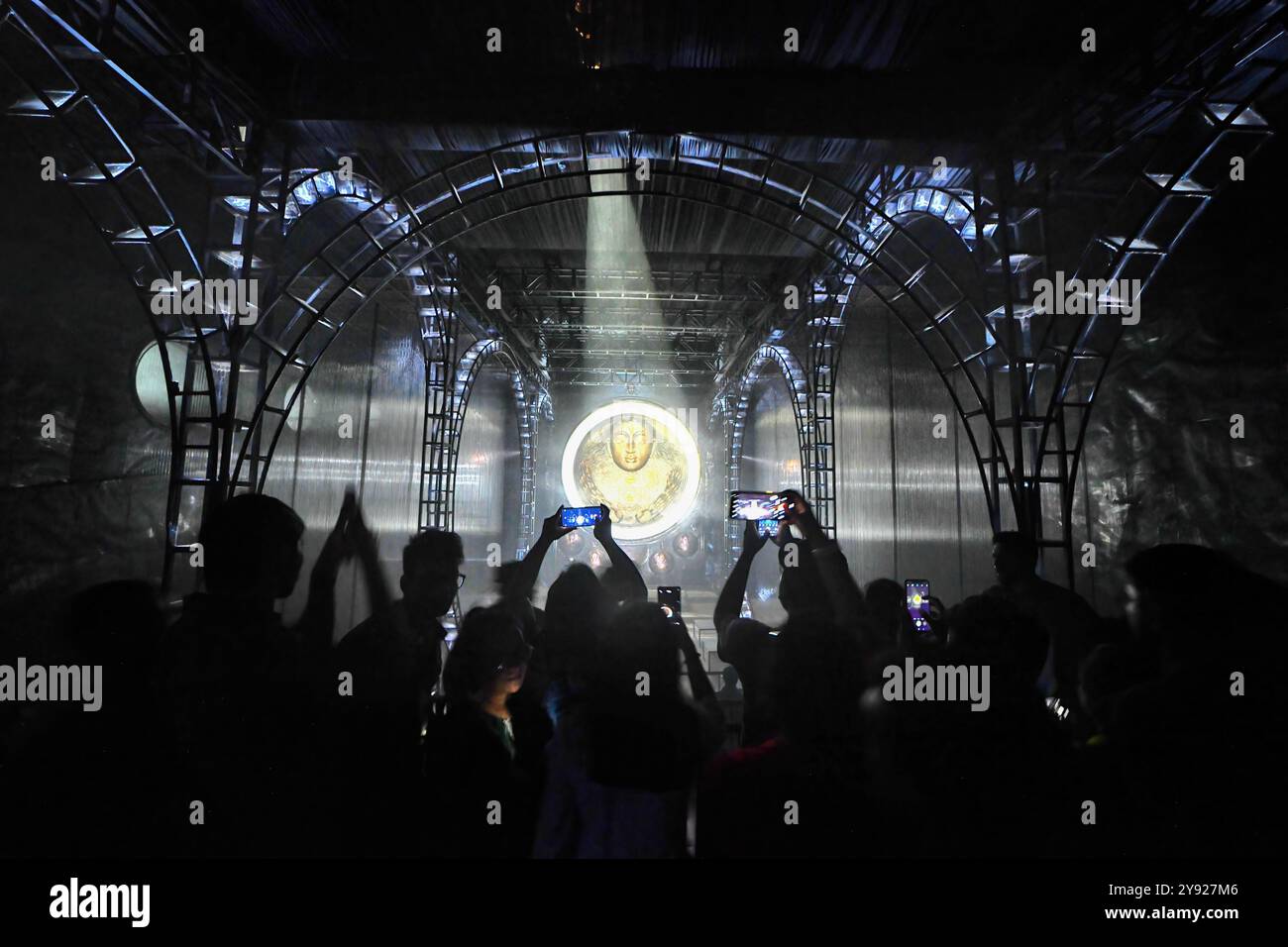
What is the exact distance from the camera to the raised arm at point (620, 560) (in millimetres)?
2622

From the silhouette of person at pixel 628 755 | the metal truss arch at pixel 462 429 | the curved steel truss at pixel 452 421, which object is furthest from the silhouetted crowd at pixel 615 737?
the metal truss arch at pixel 462 429

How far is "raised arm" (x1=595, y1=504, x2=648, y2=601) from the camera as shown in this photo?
262 centimetres

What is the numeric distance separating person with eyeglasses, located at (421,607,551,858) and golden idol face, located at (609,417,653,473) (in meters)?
16.6

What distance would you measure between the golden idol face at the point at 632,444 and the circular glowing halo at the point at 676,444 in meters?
0.33

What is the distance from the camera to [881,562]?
9.16 meters

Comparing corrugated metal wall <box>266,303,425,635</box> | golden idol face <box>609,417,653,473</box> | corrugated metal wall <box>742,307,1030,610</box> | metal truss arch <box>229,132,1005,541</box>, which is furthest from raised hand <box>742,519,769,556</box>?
golden idol face <box>609,417,653,473</box>

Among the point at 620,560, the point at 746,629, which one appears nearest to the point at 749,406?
the point at 620,560

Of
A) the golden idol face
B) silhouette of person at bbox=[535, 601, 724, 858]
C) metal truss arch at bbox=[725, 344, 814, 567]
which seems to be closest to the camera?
silhouette of person at bbox=[535, 601, 724, 858]

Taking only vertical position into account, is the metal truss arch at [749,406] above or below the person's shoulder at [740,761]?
above

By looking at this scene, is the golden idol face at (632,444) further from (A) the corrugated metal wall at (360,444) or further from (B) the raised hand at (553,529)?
(B) the raised hand at (553,529)

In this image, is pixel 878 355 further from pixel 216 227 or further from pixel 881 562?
pixel 216 227

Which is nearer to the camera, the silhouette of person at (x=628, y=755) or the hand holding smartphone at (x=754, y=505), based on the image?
the silhouette of person at (x=628, y=755)

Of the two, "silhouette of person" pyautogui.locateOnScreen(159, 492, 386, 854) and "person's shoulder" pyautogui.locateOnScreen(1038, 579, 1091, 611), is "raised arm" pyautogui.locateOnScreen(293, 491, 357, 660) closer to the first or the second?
"silhouette of person" pyautogui.locateOnScreen(159, 492, 386, 854)
